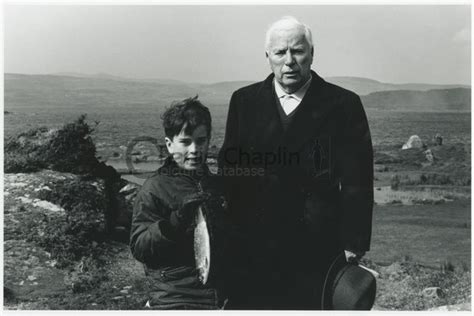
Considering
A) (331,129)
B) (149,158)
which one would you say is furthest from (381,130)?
(149,158)

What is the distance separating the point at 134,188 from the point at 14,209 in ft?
4.90

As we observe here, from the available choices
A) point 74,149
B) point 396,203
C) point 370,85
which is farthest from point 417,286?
point 74,149

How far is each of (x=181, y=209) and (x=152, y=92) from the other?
1775mm

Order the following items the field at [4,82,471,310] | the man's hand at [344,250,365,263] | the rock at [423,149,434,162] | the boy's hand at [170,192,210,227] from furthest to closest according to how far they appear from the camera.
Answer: the rock at [423,149,434,162]
the field at [4,82,471,310]
the man's hand at [344,250,365,263]
the boy's hand at [170,192,210,227]

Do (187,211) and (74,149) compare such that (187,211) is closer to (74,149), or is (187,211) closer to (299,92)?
(299,92)

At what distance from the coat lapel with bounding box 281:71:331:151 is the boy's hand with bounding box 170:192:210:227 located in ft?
3.77

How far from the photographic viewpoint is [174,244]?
6.04m

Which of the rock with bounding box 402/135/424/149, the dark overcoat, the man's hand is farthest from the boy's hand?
the rock with bounding box 402/135/424/149

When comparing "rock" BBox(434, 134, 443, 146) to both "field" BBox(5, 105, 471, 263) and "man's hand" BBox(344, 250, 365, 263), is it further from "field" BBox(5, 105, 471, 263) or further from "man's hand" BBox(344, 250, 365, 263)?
"man's hand" BBox(344, 250, 365, 263)

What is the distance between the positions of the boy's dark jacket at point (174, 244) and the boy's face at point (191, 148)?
0.29ft

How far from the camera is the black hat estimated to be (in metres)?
6.42

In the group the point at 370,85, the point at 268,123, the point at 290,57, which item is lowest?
the point at 268,123

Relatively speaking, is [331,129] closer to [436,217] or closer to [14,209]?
[436,217]

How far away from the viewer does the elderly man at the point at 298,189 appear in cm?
648
